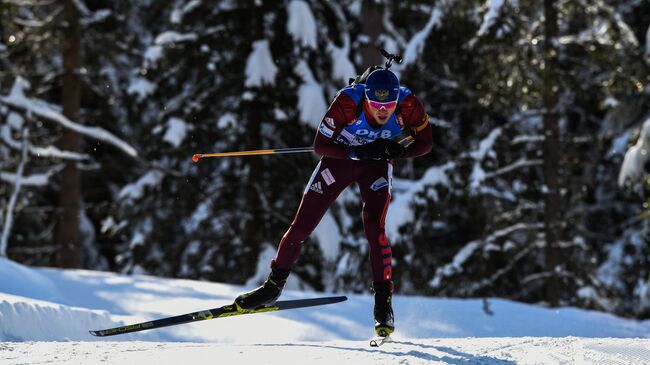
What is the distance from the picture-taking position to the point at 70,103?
60.3ft

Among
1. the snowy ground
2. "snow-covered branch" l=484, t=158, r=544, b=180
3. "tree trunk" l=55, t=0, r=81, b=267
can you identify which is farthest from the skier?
"tree trunk" l=55, t=0, r=81, b=267

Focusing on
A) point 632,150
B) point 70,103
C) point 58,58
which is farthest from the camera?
point 58,58

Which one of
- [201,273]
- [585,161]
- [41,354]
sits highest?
[585,161]

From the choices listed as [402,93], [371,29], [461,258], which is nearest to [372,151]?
[402,93]

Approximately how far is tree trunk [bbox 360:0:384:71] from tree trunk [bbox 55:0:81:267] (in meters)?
6.22

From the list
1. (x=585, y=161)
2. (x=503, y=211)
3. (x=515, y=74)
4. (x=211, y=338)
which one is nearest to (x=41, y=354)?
(x=211, y=338)

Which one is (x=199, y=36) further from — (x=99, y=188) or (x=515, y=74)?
(x=99, y=188)

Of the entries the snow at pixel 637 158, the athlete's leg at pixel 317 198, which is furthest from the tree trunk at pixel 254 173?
the athlete's leg at pixel 317 198

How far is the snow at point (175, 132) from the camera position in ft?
53.2

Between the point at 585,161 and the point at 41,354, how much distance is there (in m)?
13.8

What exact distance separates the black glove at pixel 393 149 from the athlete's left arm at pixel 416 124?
0.35 ft

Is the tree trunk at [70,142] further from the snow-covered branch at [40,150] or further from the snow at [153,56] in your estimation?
the snow at [153,56]

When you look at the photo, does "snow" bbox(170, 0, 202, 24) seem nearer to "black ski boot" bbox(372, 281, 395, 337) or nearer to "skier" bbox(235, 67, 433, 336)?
"skier" bbox(235, 67, 433, 336)

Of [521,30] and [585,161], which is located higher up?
→ [521,30]
